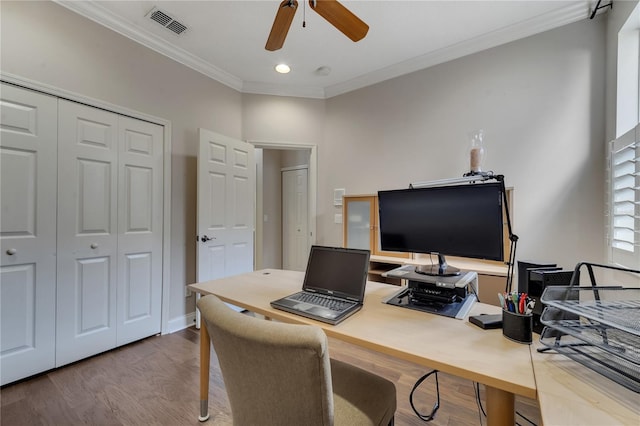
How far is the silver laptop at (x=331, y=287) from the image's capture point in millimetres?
1110

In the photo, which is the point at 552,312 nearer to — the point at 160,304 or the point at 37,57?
the point at 160,304

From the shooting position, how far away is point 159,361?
7.05 feet

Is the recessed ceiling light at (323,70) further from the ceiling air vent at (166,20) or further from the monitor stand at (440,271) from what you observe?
the monitor stand at (440,271)

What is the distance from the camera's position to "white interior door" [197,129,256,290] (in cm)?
278

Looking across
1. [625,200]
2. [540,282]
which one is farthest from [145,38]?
[625,200]

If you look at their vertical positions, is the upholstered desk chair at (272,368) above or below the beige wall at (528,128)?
below

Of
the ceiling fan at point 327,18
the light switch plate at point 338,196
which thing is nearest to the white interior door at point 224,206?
the light switch plate at point 338,196

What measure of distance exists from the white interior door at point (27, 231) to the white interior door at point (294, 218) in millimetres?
3229

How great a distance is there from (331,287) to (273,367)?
63 centimetres

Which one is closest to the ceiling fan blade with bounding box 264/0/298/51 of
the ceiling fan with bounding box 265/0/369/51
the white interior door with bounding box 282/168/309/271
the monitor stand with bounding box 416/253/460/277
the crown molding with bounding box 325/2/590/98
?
the ceiling fan with bounding box 265/0/369/51

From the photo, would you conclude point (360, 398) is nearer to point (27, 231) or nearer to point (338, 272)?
point (338, 272)

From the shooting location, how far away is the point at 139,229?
2.47 m

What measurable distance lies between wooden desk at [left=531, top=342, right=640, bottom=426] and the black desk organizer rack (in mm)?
28

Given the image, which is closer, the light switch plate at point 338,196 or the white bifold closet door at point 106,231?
the white bifold closet door at point 106,231
